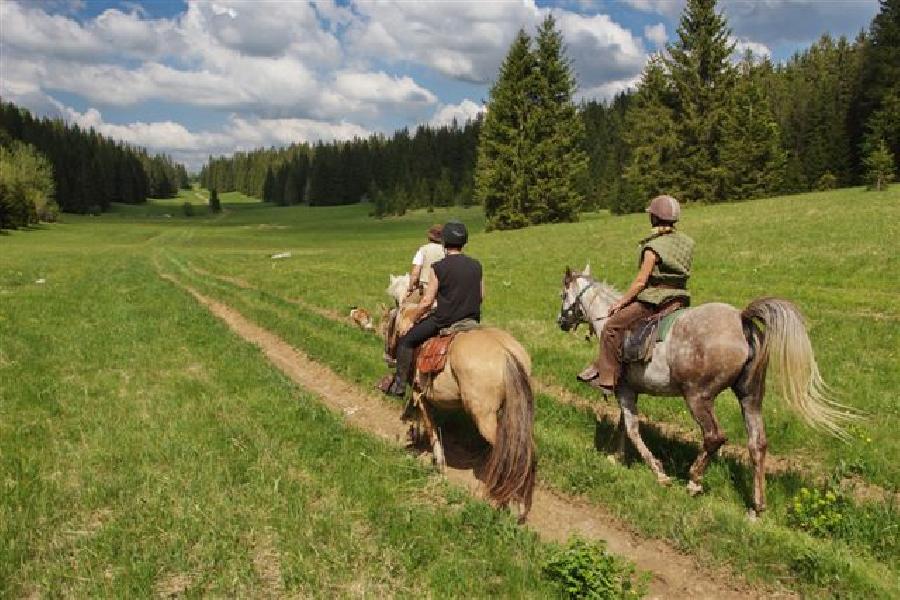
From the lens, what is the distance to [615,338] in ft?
26.3

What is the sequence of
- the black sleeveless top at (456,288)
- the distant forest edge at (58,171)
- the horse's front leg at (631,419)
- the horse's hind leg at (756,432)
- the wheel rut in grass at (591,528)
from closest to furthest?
the wheel rut in grass at (591,528), the horse's hind leg at (756,432), the horse's front leg at (631,419), the black sleeveless top at (456,288), the distant forest edge at (58,171)

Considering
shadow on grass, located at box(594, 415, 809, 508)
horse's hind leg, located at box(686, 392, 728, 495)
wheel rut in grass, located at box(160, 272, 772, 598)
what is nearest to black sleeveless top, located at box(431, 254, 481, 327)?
wheel rut in grass, located at box(160, 272, 772, 598)

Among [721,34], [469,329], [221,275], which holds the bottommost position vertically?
[221,275]

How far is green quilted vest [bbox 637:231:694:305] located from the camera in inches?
300

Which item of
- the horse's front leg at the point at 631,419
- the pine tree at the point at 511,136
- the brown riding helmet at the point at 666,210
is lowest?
the horse's front leg at the point at 631,419

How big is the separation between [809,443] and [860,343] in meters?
5.80

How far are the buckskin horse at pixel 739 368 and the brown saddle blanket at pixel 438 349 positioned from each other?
7.92 ft

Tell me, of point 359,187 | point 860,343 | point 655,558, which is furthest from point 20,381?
point 359,187

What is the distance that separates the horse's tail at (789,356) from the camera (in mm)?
6352

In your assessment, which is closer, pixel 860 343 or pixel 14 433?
pixel 14 433

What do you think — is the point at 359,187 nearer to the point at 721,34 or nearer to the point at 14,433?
the point at 721,34

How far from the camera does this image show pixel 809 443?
26.9 ft

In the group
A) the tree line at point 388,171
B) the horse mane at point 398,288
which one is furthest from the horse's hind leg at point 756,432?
the tree line at point 388,171

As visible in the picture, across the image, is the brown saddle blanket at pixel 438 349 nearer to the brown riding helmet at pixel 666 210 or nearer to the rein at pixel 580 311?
the rein at pixel 580 311
